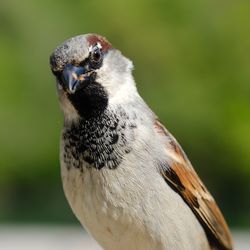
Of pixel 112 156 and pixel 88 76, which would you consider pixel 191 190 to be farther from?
pixel 88 76

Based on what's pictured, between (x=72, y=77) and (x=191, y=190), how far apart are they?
58cm

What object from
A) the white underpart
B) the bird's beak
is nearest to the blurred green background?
the white underpart

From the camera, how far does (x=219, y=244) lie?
3.18 metres

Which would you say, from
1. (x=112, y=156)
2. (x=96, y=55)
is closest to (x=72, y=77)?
(x=96, y=55)

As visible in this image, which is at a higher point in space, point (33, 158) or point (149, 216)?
point (149, 216)

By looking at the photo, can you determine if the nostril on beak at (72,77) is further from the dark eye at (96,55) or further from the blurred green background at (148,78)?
the blurred green background at (148,78)

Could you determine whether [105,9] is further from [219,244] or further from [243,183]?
[219,244]

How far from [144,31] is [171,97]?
55 cm

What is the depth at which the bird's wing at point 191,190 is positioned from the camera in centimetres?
304

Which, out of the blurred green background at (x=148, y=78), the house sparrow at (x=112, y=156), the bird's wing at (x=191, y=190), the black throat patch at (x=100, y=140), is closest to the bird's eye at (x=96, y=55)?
the house sparrow at (x=112, y=156)

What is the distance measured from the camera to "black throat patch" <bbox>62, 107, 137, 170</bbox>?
2.88 m

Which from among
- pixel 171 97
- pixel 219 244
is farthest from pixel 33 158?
pixel 219 244

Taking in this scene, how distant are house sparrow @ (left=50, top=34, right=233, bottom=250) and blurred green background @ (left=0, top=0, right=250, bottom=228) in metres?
4.54

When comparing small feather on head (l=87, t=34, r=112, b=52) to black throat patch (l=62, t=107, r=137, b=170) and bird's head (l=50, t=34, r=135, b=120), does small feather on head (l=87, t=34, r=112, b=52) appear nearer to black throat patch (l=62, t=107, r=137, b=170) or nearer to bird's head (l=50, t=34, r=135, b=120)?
bird's head (l=50, t=34, r=135, b=120)
